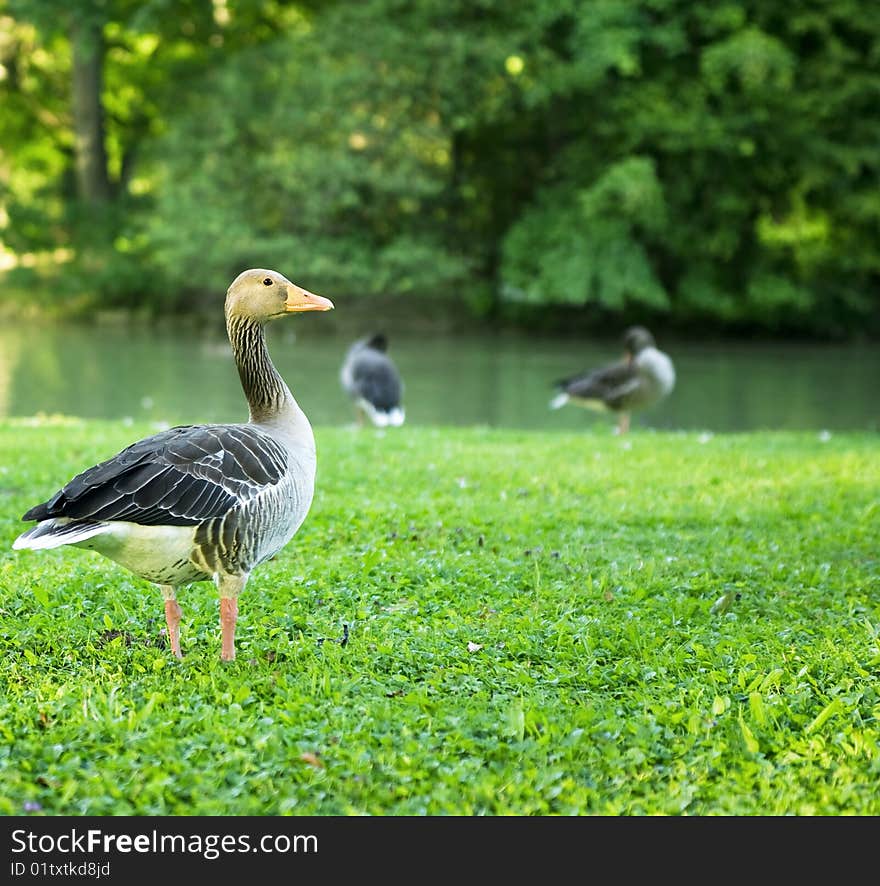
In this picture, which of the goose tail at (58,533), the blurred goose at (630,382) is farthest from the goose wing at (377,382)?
the goose tail at (58,533)

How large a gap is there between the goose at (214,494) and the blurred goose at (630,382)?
8750mm

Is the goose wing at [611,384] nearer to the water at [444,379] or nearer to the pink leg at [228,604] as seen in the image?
the water at [444,379]

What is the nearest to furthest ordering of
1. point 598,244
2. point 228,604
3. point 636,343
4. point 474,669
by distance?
point 228,604 → point 474,669 → point 636,343 → point 598,244

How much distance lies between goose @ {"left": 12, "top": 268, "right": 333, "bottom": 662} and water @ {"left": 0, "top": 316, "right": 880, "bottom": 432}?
32.8 ft

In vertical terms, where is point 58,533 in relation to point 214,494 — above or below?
below

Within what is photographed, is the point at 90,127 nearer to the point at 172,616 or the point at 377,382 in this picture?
the point at 377,382

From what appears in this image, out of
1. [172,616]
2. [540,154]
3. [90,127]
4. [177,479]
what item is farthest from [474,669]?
[90,127]

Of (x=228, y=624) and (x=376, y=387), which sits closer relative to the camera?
(x=228, y=624)

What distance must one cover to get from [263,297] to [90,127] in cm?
3161

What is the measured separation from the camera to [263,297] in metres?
5.05

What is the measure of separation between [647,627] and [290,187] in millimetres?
24328

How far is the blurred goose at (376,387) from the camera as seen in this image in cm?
1359
